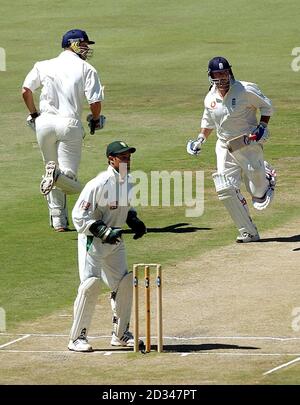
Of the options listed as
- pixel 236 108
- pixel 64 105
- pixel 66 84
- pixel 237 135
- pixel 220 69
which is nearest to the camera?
pixel 220 69

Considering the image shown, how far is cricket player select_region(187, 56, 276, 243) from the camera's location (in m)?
20.3

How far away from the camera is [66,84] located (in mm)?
21125

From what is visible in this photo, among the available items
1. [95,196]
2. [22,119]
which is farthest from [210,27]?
[95,196]

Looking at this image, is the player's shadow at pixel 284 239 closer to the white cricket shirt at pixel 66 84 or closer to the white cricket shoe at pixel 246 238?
the white cricket shoe at pixel 246 238

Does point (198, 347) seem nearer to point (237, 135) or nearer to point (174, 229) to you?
point (237, 135)

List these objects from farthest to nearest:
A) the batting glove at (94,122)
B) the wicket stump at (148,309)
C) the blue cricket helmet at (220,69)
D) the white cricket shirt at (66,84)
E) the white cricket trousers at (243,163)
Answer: the batting glove at (94,122) → the white cricket shirt at (66,84) → the white cricket trousers at (243,163) → the blue cricket helmet at (220,69) → the wicket stump at (148,309)

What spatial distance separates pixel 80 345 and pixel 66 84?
22.4 ft

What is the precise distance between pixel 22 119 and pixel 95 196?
1534 cm

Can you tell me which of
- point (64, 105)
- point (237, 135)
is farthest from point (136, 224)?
point (64, 105)

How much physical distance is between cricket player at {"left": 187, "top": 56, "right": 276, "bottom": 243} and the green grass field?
0.49 metres

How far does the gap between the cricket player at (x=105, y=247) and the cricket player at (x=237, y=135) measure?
5.00 meters

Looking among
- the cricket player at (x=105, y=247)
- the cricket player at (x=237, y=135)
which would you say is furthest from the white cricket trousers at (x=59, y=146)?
the cricket player at (x=105, y=247)

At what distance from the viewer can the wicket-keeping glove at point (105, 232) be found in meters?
15.0

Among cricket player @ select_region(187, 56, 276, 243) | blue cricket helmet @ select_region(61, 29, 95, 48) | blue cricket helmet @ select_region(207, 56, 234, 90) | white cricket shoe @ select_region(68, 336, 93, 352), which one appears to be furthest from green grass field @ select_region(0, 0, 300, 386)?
blue cricket helmet @ select_region(61, 29, 95, 48)
